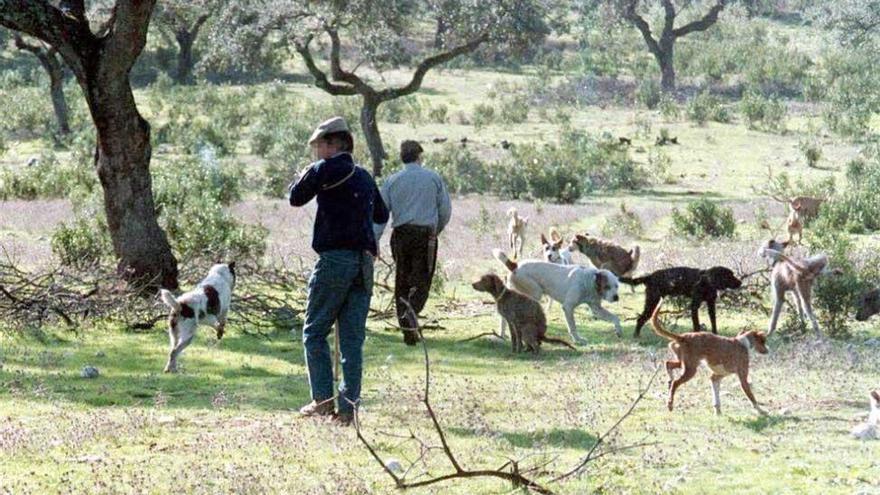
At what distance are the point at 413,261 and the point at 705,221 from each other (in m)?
9.13

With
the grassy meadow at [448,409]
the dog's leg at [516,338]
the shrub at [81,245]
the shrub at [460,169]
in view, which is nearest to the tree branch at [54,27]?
the shrub at [81,245]

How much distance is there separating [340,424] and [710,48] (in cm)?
4799

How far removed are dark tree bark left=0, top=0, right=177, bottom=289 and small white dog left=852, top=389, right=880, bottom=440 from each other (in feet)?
26.1

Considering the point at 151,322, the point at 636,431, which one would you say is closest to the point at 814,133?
the point at 151,322

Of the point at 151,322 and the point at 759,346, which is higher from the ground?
the point at 759,346

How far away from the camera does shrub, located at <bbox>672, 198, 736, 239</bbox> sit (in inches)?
821

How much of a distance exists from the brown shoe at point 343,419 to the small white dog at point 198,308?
8.98 ft

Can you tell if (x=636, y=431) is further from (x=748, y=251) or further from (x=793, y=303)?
(x=748, y=251)

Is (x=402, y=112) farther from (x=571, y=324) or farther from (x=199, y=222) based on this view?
(x=571, y=324)

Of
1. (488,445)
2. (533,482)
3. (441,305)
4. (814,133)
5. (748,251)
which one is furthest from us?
(814,133)

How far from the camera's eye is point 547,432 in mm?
8773

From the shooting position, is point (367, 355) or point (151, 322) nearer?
point (367, 355)

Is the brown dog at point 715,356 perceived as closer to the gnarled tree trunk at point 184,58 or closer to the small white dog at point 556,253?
the small white dog at point 556,253

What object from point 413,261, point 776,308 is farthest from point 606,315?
point 413,261
